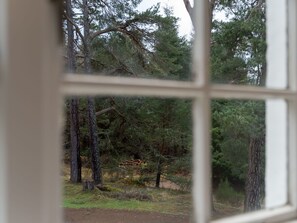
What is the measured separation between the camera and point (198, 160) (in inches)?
34.4

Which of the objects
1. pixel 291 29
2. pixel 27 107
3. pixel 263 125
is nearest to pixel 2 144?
pixel 27 107

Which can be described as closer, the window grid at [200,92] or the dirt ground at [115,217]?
the window grid at [200,92]

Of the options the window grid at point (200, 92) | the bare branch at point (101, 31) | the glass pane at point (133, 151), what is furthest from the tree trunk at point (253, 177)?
the bare branch at point (101, 31)

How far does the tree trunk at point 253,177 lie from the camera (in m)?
1.56

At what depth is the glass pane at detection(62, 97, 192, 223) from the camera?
5.09 ft

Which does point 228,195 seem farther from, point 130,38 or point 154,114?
point 130,38

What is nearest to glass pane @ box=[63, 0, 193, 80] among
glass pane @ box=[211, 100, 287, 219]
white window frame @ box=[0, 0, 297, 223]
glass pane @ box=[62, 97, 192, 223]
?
glass pane @ box=[62, 97, 192, 223]

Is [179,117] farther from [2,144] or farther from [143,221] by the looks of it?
[2,144]

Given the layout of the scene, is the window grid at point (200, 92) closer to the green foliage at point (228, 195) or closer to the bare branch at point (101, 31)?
the green foliage at point (228, 195)

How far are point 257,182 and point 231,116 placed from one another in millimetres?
301

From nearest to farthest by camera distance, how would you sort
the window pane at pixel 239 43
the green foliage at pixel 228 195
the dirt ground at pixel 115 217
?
the dirt ground at pixel 115 217 < the green foliage at pixel 228 195 < the window pane at pixel 239 43

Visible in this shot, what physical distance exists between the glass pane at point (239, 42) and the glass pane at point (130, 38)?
0.55ft

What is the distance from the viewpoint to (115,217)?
146 centimetres

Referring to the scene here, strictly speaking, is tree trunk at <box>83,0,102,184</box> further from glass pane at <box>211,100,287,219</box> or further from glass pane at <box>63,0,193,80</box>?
glass pane at <box>211,100,287,219</box>
